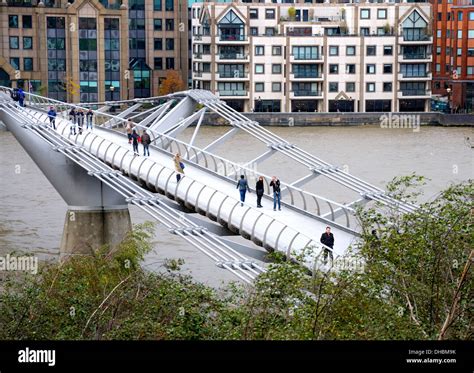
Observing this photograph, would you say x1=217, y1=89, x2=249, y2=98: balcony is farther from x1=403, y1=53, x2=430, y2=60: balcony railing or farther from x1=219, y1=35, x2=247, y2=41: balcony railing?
x1=403, y1=53, x2=430, y2=60: balcony railing

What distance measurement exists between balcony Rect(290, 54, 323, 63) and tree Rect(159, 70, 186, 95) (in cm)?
417

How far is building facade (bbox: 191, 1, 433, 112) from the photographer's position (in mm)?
28797

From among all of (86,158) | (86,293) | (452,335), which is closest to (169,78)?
(86,158)

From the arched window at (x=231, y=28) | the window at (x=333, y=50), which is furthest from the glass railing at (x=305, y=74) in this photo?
the arched window at (x=231, y=28)

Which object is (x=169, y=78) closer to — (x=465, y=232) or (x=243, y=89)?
(x=243, y=89)

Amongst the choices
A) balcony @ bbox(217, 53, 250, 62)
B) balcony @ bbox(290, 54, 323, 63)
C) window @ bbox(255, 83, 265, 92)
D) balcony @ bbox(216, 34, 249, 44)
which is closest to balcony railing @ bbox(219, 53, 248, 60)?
balcony @ bbox(217, 53, 250, 62)

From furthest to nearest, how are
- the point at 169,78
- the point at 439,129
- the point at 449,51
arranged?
the point at 449,51 < the point at 439,129 < the point at 169,78

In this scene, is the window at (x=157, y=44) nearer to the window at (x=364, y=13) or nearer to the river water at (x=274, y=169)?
the river water at (x=274, y=169)

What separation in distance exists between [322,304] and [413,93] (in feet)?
81.8

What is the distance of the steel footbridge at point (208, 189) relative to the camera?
27.1 feet

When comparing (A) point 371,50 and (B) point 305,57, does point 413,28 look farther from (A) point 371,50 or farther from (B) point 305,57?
(B) point 305,57

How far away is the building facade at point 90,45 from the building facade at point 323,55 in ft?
7.24

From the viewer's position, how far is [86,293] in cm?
693
